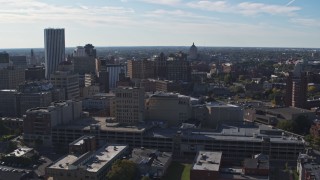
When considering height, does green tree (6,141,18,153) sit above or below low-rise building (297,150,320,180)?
below

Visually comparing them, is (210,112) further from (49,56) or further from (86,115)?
(49,56)

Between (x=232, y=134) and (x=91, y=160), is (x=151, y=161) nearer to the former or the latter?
(x=91, y=160)

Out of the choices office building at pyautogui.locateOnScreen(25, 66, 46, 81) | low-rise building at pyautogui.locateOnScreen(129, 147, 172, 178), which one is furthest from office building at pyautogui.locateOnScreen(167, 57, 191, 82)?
low-rise building at pyautogui.locateOnScreen(129, 147, 172, 178)

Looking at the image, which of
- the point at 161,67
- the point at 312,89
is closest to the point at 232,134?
the point at 312,89

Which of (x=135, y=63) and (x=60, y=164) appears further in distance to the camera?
(x=135, y=63)

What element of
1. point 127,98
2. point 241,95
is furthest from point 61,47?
point 127,98

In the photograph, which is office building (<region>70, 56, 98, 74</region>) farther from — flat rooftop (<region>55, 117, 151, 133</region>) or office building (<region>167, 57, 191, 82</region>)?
flat rooftop (<region>55, 117, 151, 133</region>)
